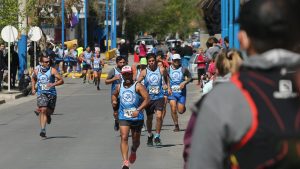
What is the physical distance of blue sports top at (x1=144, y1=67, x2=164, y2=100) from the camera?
54.8ft

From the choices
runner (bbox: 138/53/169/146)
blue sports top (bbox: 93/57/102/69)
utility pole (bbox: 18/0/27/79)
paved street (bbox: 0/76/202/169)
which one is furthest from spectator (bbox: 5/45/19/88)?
runner (bbox: 138/53/169/146)

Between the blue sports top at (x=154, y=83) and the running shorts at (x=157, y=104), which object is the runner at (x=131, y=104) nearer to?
the running shorts at (x=157, y=104)

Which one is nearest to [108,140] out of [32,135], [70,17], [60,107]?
[32,135]

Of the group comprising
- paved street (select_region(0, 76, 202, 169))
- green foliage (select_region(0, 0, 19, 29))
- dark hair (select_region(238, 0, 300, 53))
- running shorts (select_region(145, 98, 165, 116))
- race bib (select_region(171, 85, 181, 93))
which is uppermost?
green foliage (select_region(0, 0, 19, 29))

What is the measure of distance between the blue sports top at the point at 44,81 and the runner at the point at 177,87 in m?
2.50

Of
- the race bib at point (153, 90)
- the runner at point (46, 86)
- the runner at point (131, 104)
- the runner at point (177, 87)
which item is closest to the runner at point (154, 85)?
the race bib at point (153, 90)

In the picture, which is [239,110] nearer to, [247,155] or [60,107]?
[247,155]

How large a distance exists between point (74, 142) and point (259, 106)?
13.7 meters

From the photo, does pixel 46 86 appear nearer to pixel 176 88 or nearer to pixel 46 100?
pixel 46 100

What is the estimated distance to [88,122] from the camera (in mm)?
20969

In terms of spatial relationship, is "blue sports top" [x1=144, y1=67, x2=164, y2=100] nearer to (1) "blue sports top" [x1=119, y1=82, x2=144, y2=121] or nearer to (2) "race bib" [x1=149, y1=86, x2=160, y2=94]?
(2) "race bib" [x1=149, y1=86, x2=160, y2=94]

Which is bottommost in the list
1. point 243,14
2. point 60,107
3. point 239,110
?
point 60,107

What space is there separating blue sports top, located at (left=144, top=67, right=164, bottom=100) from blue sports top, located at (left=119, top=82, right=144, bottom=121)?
392 cm

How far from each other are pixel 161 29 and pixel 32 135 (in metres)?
101
